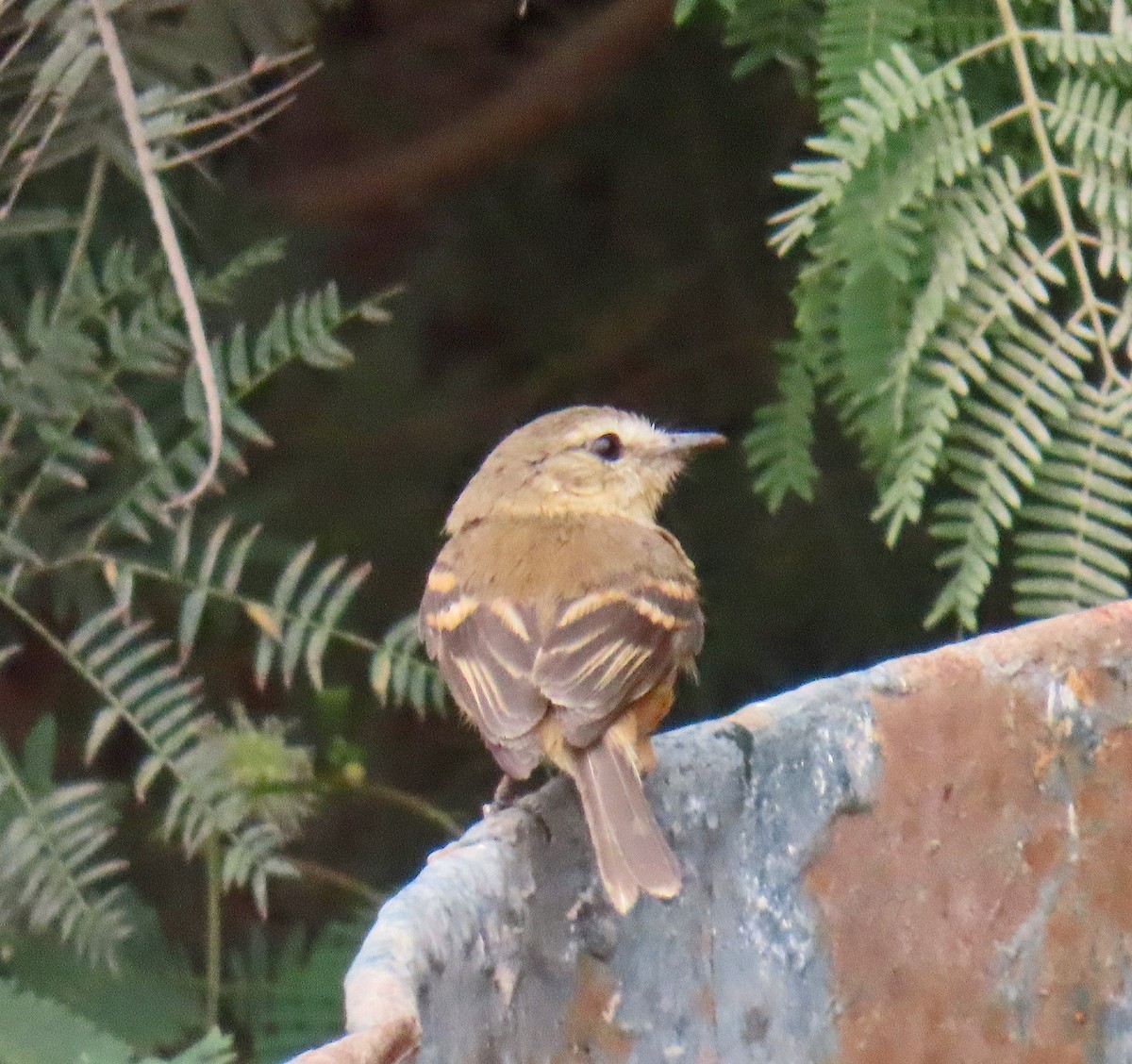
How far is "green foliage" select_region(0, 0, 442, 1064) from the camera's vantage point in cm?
292

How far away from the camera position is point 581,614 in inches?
108

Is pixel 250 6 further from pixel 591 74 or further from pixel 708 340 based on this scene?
pixel 708 340

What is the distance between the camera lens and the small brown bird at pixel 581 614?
7.95ft

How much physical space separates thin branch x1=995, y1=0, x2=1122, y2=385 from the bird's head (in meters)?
0.67

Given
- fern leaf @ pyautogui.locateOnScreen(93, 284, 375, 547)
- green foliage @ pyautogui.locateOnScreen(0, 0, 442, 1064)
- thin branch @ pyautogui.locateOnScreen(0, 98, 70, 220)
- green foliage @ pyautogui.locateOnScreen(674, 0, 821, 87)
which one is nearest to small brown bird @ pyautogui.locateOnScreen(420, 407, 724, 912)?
green foliage @ pyautogui.locateOnScreen(0, 0, 442, 1064)

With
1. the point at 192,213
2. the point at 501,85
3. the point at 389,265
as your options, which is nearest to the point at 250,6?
the point at 192,213

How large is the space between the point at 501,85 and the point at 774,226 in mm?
701

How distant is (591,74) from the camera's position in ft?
13.4

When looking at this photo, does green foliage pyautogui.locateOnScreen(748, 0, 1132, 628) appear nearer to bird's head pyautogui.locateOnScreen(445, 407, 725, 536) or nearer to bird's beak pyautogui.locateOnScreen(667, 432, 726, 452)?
bird's beak pyautogui.locateOnScreen(667, 432, 726, 452)

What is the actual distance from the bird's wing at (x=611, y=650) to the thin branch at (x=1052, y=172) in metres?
0.72

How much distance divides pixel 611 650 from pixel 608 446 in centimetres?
78

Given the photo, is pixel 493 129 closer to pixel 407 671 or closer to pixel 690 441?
pixel 690 441

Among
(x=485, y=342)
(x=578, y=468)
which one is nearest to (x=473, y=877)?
(x=578, y=468)

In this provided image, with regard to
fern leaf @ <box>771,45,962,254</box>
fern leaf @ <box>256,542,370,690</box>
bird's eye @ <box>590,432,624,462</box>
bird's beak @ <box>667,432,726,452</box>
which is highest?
fern leaf @ <box>771,45,962,254</box>
